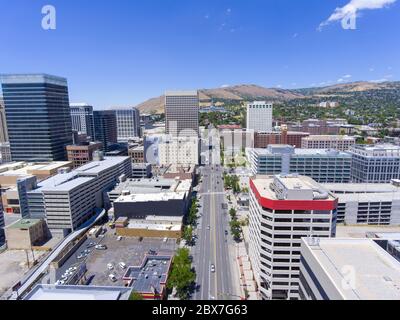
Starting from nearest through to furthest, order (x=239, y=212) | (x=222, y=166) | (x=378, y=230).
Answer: (x=378, y=230) < (x=239, y=212) < (x=222, y=166)

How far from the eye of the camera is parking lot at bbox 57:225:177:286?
19.2 m

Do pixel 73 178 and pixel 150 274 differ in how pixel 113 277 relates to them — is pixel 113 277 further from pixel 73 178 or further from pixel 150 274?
pixel 73 178

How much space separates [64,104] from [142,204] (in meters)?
28.8

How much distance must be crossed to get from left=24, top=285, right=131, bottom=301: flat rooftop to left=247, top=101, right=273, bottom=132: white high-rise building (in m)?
62.6

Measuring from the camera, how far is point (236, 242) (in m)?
23.8

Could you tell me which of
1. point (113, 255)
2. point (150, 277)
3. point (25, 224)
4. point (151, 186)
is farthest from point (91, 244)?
point (151, 186)

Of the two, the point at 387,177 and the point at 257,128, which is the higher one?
the point at 257,128

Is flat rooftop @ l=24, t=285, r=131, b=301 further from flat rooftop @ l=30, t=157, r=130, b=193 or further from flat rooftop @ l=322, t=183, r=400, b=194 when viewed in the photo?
flat rooftop @ l=322, t=183, r=400, b=194

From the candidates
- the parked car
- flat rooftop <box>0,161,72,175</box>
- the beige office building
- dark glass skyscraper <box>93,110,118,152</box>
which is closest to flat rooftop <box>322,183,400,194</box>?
the beige office building

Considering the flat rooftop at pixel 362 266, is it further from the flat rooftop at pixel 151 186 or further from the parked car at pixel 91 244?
the flat rooftop at pixel 151 186

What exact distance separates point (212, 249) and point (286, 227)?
9.48m
